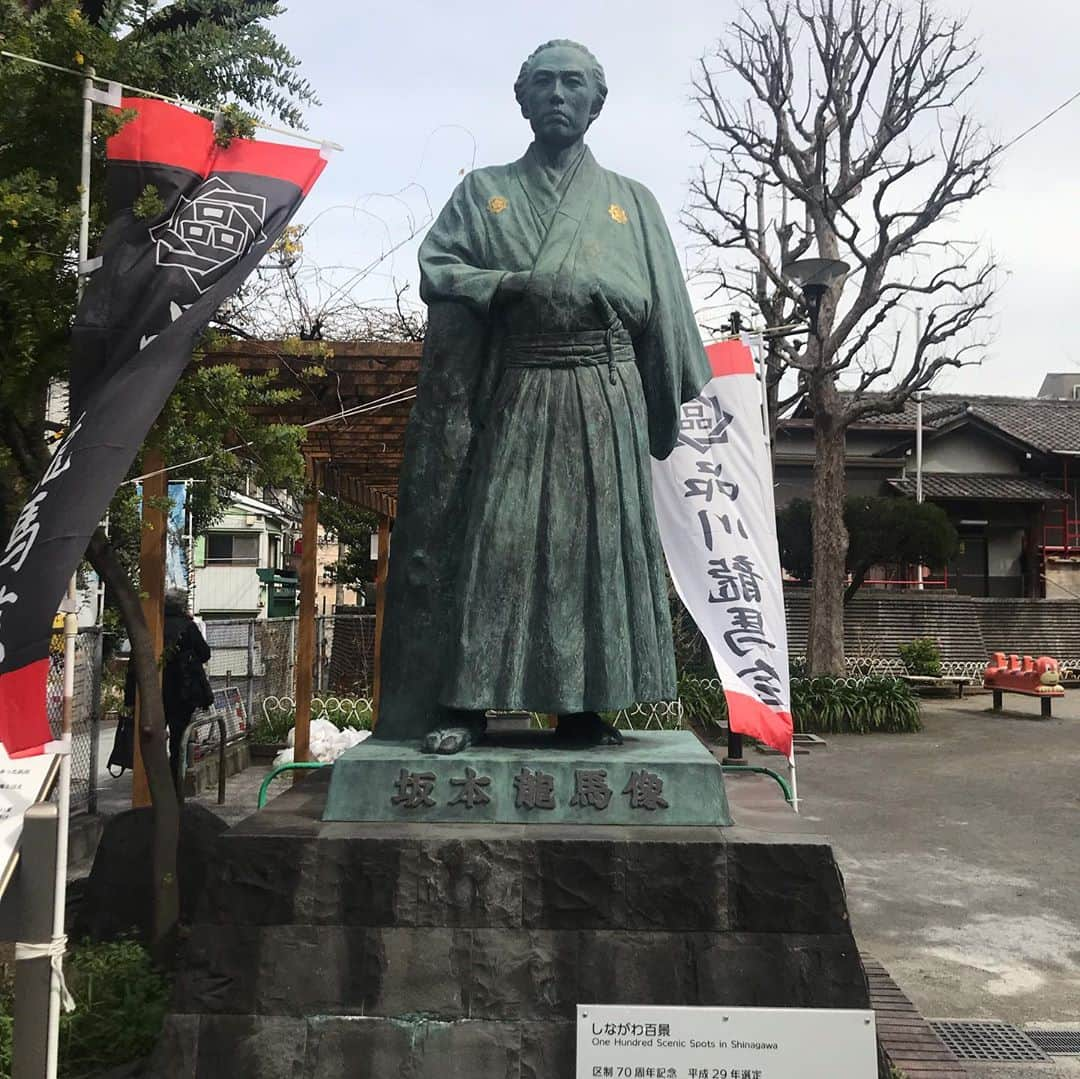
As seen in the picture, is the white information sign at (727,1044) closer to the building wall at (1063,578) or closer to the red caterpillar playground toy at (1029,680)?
the red caterpillar playground toy at (1029,680)

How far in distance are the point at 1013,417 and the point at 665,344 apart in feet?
101

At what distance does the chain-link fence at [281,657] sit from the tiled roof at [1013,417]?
15832mm

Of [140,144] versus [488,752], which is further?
[140,144]

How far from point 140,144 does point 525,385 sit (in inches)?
72.3

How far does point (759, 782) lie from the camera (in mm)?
4066

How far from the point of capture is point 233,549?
33938mm

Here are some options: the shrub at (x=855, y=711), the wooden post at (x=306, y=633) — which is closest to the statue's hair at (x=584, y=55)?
the wooden post at (x=306, y=633)

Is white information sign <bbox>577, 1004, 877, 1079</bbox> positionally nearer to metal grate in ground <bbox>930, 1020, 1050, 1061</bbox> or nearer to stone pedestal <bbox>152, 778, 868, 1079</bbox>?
stone pedestal <bbox>152, 778, 868, 1079</bbox>

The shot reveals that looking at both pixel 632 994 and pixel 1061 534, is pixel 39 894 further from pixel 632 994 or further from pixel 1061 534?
pixel 1061 534

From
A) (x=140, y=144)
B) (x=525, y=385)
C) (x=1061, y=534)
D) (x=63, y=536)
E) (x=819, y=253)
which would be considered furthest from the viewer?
(x=1061, y=534)

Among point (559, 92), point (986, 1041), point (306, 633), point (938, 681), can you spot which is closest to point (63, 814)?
point (559, 92)

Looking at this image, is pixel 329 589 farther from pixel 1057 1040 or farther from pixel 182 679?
pixel 1057 1040

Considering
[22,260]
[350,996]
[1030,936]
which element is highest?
[22,260]

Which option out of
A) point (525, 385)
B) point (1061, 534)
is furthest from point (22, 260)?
point (1061, 534)
